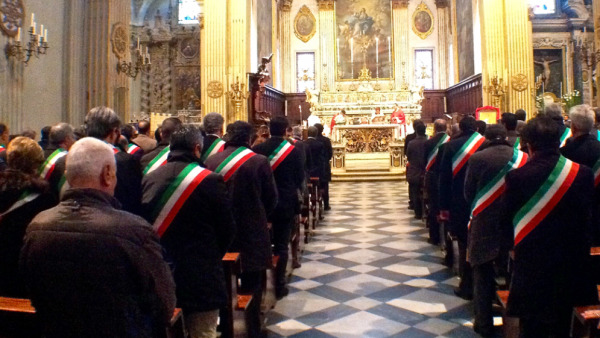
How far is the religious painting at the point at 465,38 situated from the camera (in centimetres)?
1927

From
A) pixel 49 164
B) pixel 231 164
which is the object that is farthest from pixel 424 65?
pixel 49 164

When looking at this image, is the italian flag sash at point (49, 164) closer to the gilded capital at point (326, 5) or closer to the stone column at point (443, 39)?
the stone column at point (443, 39)

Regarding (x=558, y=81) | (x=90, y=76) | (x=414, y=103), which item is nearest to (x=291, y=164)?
(x=90, y=76)

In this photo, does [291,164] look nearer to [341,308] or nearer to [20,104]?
[341,308]

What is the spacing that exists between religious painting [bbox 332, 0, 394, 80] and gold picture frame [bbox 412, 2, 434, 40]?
125 cm

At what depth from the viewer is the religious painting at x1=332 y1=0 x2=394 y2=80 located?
977 inches

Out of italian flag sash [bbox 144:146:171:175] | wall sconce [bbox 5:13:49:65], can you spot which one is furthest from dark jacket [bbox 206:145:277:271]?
wall sconce [bbox 5:13:49:65]

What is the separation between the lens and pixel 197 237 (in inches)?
112

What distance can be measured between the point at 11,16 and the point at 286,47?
17544 mm

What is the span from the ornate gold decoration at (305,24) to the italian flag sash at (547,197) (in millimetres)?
23188

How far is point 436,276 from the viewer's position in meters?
5.73

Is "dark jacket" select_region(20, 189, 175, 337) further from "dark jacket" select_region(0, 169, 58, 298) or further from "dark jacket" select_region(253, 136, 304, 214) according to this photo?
"dark jacket" select_region(253, 136, 304, 214)

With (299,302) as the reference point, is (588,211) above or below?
above

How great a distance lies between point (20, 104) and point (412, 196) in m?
7.08
